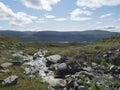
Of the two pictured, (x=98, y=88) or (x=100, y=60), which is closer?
(x=98, y=88)

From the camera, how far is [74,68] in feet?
77.4

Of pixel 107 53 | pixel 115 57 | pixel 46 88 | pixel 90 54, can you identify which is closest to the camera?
pixel 46 88

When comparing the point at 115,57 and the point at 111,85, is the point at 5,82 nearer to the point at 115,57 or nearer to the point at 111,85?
the point at 111,85

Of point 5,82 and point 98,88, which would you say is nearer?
point 98,88

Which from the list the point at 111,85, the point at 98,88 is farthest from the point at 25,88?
the point at 111,85

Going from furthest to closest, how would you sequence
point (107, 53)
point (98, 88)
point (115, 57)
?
point (107, 53) < point (115, 57) < point (98, 88)

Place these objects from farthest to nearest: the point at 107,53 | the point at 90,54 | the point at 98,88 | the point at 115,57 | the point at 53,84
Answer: the point at 90,54 → the point at 107,53 → the point at 115,57 → the point at 53,84 → the point at 98,88

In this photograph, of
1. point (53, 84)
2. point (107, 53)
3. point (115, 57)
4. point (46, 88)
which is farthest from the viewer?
point (107, 53)

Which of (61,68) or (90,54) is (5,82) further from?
(90,54)

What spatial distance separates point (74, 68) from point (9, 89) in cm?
808

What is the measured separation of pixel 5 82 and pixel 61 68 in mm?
6679

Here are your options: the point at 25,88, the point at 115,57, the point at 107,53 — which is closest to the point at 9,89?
the point at 25,88

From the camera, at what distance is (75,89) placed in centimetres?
1766

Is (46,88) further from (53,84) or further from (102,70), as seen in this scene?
(102,70)
